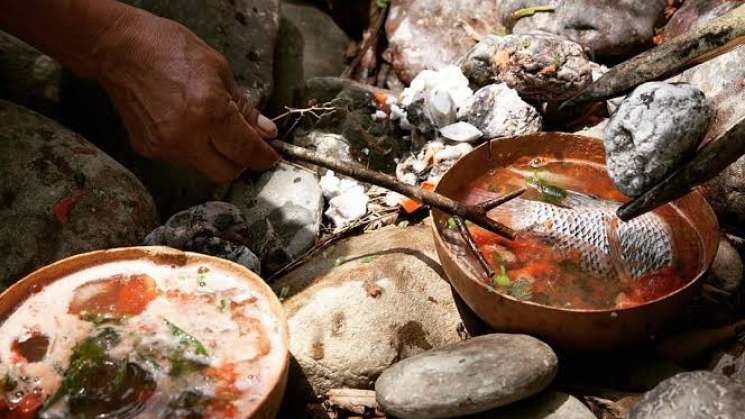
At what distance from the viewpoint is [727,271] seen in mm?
3445

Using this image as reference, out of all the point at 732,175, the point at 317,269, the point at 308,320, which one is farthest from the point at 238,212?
the point at 732,175

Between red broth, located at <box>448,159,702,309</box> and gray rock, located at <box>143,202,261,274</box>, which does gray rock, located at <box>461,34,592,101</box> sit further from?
gray rock, located at <box>143,202,261,274</box>

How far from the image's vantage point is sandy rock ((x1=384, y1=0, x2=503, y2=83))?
5.37 metres

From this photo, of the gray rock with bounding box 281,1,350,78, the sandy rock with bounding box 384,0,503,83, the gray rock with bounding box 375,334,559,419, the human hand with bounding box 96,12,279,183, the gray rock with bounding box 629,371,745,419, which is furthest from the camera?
the gray rock with bounding box 281,1,350,78

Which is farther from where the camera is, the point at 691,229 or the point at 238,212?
the point at 238,212

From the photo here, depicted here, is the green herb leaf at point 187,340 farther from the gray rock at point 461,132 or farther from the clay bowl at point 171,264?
the gray rock at point 461,132

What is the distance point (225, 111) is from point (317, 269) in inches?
41.3

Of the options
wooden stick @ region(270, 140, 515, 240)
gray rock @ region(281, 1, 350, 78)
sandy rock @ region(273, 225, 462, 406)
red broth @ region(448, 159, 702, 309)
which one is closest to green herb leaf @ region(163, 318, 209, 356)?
sandy rock @ region(273, 225, 462, 406)

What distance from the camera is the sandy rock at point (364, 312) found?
10.2ft

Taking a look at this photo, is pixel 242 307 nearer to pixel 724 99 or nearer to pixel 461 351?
pixel 461 351

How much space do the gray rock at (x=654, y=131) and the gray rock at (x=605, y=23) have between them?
2.37 metres

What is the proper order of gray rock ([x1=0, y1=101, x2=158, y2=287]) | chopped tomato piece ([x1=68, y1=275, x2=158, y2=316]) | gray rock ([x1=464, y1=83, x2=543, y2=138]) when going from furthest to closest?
gray rock ([x1=464, y1=83, x2=543, y2=138])
gray rock ([x1=0, y1=101, x2=158, y2=287])
chopped tomato piece ([x1=68, y1=275, x2=158, y2=316])

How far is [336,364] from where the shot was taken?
10.1ft

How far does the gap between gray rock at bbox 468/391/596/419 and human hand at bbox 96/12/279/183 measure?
147 centimetres
